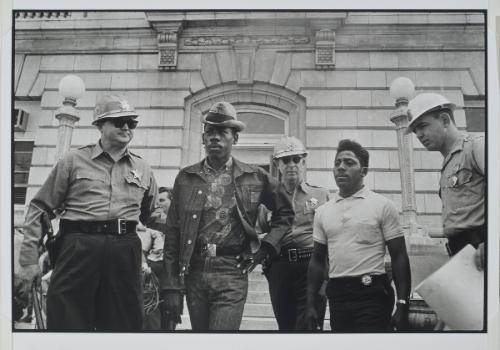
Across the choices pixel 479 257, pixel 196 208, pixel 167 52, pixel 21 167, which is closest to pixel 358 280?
pixel 479 257

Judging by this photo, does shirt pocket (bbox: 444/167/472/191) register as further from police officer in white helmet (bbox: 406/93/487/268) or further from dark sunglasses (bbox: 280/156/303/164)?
dark sunglasses (bbox: 280/156/303/164)

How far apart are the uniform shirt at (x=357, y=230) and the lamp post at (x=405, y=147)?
114 mm

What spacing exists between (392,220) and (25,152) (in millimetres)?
2391

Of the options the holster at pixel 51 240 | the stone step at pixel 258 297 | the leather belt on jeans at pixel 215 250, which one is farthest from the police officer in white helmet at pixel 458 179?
the holster at pixel 51 240

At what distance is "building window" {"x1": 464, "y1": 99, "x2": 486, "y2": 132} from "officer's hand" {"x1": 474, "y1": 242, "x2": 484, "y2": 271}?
0.75 meters

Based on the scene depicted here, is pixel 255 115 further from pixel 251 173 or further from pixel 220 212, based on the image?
pixel 220 212

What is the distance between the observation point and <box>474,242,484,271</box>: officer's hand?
2764 mm

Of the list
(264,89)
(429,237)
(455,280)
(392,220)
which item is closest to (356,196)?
(392,220)

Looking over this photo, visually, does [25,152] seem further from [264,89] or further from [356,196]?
[356,196]

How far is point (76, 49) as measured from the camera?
3209 mm

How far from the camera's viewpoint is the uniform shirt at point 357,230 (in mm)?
2746

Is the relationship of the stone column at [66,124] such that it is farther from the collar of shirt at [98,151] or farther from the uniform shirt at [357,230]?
the uniform shirt at [357,230]

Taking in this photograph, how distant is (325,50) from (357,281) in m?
1.55

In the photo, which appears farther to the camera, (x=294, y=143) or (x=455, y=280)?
(x=294, y=143)
